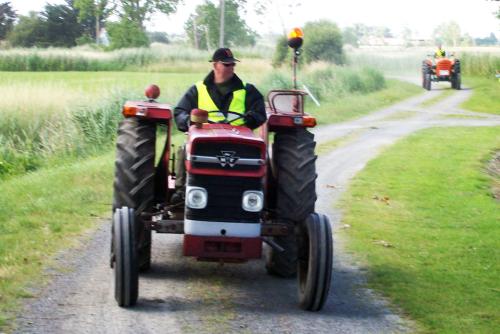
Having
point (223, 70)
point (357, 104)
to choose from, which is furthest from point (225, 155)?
point (357, 104)

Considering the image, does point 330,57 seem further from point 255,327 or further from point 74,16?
point 255,327

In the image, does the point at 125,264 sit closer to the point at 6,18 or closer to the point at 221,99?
the point at 221,99

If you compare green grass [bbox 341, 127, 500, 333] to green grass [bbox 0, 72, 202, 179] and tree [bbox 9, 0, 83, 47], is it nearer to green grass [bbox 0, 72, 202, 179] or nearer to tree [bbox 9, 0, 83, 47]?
green grass [bbox 0, 72, 202, 179]

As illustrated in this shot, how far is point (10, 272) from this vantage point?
8.80m

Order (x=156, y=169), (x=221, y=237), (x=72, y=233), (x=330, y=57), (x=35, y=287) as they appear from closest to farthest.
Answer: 1. (x=221, y=237)
2. (x=35, y=287)
3. (x=156, y=169)
4. (x=72, y=233)
5. (x=330, y=57)

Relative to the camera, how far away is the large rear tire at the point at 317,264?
25.4 ft

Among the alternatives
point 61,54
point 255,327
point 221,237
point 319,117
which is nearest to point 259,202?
point 221,237

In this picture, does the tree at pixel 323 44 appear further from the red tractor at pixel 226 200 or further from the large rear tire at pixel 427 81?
the red tractor at pixel 226 200

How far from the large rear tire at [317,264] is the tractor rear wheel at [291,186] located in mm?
382

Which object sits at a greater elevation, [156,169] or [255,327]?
[156,169]

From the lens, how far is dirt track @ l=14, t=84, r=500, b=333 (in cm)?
741

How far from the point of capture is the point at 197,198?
781 centimetres

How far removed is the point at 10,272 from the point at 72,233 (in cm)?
226

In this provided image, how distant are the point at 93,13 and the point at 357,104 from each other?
52382 millimetres
